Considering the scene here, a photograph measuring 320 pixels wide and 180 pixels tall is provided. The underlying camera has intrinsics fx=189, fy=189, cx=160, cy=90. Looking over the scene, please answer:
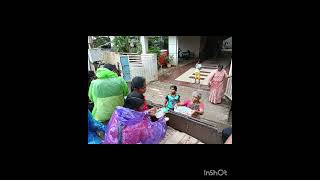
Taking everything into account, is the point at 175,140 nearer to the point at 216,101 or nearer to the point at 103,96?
the point at 103,96

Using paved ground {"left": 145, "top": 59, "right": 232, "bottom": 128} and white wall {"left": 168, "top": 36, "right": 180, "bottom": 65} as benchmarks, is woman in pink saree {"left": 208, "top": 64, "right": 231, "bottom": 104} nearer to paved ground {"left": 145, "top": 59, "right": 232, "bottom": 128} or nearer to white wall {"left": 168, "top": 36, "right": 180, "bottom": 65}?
paved ground {"left": 145, "top": 59, "right": 232, "bottom": 128}

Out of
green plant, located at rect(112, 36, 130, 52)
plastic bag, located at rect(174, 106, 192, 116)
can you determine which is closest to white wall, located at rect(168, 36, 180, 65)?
green plant, located at rect(112, 36, 130, 52)

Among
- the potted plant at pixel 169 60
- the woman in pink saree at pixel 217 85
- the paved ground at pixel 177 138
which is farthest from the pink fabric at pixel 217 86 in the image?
the potted plant at pixel 169 60

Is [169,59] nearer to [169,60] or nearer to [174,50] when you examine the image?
[169,60]

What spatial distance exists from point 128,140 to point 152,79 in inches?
92.8

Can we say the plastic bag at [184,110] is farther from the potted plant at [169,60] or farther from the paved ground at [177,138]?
the potted plant at [169,60]

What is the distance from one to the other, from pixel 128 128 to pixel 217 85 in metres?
1.75

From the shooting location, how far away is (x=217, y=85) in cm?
253

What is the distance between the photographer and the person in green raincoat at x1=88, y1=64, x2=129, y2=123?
49.8 inches

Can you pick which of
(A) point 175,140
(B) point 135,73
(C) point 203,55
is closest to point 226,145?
(A) point 175,140

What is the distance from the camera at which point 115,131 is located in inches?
42.8

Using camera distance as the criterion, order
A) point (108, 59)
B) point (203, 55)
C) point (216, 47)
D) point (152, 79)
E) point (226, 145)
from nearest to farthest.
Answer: point (226, 145)
point (108, 59)
point (152, 79)
point (216, 47)
point (203, 55)

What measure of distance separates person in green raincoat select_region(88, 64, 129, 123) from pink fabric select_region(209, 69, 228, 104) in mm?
1575

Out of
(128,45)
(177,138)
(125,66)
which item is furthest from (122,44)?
(177,138)
